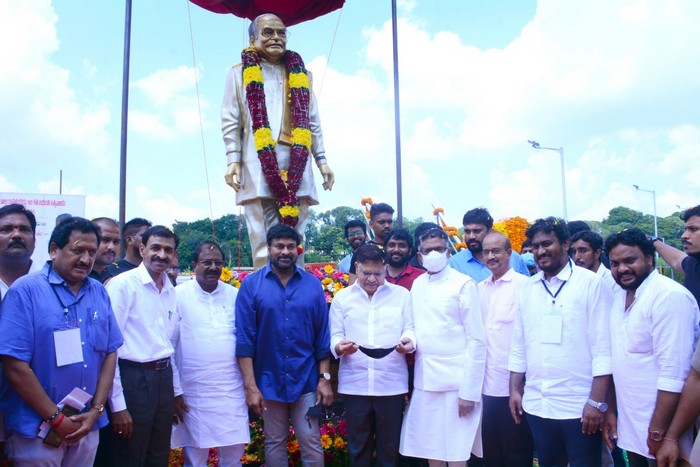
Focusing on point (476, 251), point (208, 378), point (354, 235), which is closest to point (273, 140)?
point (354, 235)

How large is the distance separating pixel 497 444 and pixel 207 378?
2199 millimetres

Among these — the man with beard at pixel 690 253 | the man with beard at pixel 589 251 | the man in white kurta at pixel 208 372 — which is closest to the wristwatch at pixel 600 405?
the man with beard at pixel 690 253

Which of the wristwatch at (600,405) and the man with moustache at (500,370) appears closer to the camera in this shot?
the wristwatch at (600,405)

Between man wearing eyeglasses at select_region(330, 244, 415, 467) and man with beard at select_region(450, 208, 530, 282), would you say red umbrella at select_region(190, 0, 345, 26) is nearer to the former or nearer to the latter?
man with beard at select_region(450, 208, 530, 282)

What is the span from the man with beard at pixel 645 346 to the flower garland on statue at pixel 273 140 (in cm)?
297

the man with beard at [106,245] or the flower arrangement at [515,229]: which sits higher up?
the flower arrangement at [515,229]

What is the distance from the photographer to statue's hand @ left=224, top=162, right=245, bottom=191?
5.54 metres

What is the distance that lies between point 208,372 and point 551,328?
7.79ft

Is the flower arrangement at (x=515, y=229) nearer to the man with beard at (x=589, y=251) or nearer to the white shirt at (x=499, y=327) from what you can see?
the man with beard at (x=589, y=251)

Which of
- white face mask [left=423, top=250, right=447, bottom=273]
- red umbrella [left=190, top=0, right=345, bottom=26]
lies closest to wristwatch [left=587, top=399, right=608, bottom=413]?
white face mask [left=423, top=250, right=447, bottom=273]

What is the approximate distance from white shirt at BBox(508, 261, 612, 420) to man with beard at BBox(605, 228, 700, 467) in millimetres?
107

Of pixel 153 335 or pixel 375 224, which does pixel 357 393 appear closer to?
pixel 153 335

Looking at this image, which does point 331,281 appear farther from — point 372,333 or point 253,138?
point 372,333

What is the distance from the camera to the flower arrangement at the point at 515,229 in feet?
34.2
